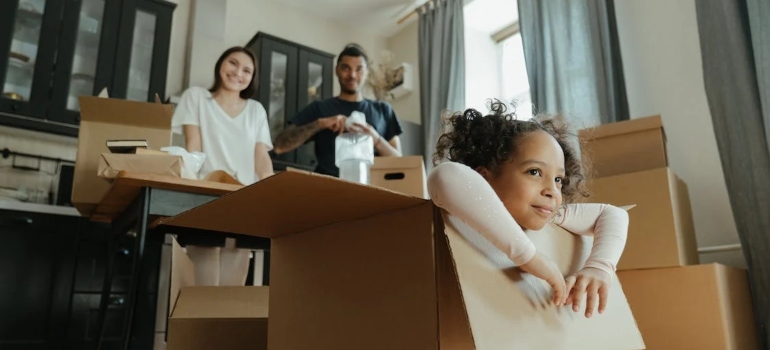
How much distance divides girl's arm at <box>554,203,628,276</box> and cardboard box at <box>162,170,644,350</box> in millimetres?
66

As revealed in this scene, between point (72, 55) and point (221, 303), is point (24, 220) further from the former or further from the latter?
point (221, 303)

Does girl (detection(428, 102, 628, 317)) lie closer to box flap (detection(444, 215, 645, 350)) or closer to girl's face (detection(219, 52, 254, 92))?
box flap (detection(444, 215, 645, 350))

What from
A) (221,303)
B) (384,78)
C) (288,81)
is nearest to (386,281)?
(221,303)

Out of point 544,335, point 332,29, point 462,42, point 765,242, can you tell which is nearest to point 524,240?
point 544,335

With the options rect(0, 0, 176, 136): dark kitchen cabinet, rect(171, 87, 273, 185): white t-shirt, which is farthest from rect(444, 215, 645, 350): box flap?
rect(0, 0, 176, 136): dark kitchen cabinet

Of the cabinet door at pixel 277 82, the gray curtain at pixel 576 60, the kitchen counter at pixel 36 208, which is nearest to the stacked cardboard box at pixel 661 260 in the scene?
the gray curtain at pixel 576 60

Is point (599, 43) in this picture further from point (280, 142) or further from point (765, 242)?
point (280, 142)

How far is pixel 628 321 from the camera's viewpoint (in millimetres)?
894

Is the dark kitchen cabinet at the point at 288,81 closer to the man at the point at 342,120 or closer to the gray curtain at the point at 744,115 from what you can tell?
the man at the point at 342,120

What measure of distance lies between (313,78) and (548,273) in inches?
124

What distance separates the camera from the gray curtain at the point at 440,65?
11.3 feet

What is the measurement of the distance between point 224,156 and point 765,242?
6.05 ft

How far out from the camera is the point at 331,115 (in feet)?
8.17

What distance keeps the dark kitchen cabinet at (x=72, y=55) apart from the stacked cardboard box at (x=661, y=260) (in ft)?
7.88
